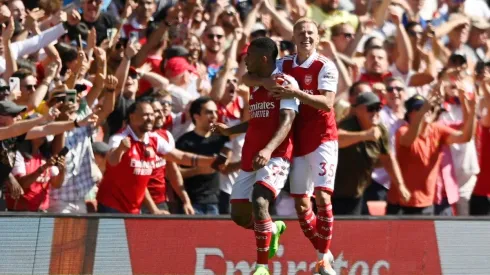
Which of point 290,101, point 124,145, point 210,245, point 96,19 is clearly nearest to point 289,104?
point 290,101

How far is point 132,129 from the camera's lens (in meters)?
11.9

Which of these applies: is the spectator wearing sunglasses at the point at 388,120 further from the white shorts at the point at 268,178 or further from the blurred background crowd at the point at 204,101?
the white shorts at the point at 268,178

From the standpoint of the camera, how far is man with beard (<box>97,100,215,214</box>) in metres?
11.8

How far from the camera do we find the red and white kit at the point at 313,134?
10.1m

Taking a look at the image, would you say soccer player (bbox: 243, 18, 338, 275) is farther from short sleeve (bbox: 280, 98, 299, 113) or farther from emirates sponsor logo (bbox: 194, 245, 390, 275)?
emirates sponsor logo (bbox: 194, 245, 390, 275)

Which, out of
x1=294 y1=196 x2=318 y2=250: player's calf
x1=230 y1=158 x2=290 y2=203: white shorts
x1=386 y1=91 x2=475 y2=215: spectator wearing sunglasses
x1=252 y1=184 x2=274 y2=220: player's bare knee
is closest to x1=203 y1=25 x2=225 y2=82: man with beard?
x1=386 y1=91 x2=475 y2=215: spectator wearing sunglasses

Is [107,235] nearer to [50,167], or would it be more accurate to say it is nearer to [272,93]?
[50,167]

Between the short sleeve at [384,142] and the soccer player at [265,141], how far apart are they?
9.81ft

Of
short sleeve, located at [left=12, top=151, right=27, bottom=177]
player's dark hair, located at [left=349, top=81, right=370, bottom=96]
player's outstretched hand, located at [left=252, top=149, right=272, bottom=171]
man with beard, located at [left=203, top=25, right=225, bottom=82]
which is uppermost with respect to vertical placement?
man with beard, located at [left=203, top=25, right=225, bottom=82]

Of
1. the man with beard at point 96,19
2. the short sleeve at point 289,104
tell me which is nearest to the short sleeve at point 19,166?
the man with beard at point 96,19

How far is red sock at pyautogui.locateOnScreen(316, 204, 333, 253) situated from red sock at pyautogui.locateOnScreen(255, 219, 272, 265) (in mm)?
486

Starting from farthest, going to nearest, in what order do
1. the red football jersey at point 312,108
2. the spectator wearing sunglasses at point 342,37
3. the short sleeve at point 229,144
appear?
the spectator wearing sunglasses at point 342,37, the short sleeve at point 229,144, the red football jersey at point 312,108

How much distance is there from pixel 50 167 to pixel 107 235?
96cm

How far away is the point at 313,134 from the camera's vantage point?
401 inches
